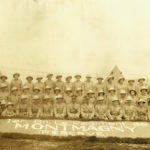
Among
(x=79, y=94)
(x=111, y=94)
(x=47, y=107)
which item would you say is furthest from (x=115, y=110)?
(x=47, y=107)

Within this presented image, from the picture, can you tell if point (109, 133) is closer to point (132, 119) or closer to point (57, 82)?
point (132, 119)

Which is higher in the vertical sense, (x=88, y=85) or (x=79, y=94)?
(x=88, y=85)

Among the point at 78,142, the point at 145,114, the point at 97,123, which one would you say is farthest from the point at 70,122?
the point at 145,114

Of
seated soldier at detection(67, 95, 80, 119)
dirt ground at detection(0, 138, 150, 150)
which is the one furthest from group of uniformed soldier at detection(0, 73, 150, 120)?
dirt ground at detection(0, 138, 150, 150)

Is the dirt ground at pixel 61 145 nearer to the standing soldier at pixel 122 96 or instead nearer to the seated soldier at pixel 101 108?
the seated soldier at pixel 101 108

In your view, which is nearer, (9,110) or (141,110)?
(9,110)

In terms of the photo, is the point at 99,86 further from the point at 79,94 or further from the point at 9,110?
the point at 9,110
